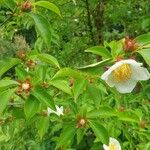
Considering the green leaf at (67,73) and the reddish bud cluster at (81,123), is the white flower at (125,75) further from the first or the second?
the reddish bud cluster at (81,123)

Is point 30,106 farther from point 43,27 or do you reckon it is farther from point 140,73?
point 140,73

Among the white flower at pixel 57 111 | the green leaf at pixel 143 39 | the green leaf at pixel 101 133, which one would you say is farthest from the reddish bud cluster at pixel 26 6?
the white flower at pixel 57 111

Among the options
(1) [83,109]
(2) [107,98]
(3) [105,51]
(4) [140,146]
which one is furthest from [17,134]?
(3) [105,51]

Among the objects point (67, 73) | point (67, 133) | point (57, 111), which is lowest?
point (57, 111)

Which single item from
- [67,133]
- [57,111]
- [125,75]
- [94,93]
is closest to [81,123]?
[67,133]

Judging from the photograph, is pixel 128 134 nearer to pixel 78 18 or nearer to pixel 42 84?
pixel 42 84
